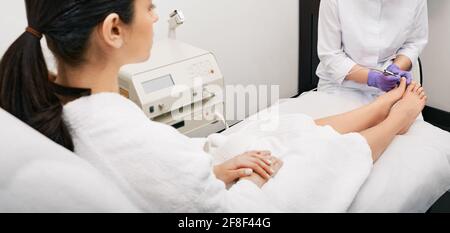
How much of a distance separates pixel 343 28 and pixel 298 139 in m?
0.64

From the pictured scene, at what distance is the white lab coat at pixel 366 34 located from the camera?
1503mm

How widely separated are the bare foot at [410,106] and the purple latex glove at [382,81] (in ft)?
0.17

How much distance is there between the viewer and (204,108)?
51.0 inches

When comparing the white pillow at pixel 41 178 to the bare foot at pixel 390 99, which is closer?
the white pillow at pixel 41 178

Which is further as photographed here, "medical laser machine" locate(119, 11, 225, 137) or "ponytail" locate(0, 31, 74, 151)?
"medical laser machine" locate(119, 11, 225, 137)

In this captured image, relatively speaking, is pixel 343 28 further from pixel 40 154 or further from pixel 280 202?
pixel 40 154

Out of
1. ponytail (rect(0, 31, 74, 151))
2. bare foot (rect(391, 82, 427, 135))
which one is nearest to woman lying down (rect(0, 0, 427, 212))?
ponytail (rect(0, 31, 74, 151))

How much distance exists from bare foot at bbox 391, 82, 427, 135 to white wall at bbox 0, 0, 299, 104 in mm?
869

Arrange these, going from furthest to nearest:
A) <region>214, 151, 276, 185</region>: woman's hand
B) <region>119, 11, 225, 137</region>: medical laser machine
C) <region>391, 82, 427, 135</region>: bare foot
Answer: <region>391, 82, 427, 135</region>: bare foot < <region>119, 11, 225, 137</region>: medical laser machine < <region>214, 151, 276, 185</region>: woman's hand

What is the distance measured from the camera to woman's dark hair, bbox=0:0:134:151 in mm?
681

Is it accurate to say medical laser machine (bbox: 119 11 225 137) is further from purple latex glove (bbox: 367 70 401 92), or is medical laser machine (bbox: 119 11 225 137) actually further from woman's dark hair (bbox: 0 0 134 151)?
purple latex glove (bbox: 367 70 401 92)

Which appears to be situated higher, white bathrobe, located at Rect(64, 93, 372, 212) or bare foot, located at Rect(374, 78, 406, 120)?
white bathrobe, located at Rect(64, 93, 372, 212)

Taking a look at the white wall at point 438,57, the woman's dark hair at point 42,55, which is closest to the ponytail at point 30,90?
the woman's dark hair at point 42,55

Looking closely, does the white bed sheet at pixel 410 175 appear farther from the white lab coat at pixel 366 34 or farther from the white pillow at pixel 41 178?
the white pillow at pixel 41 178
